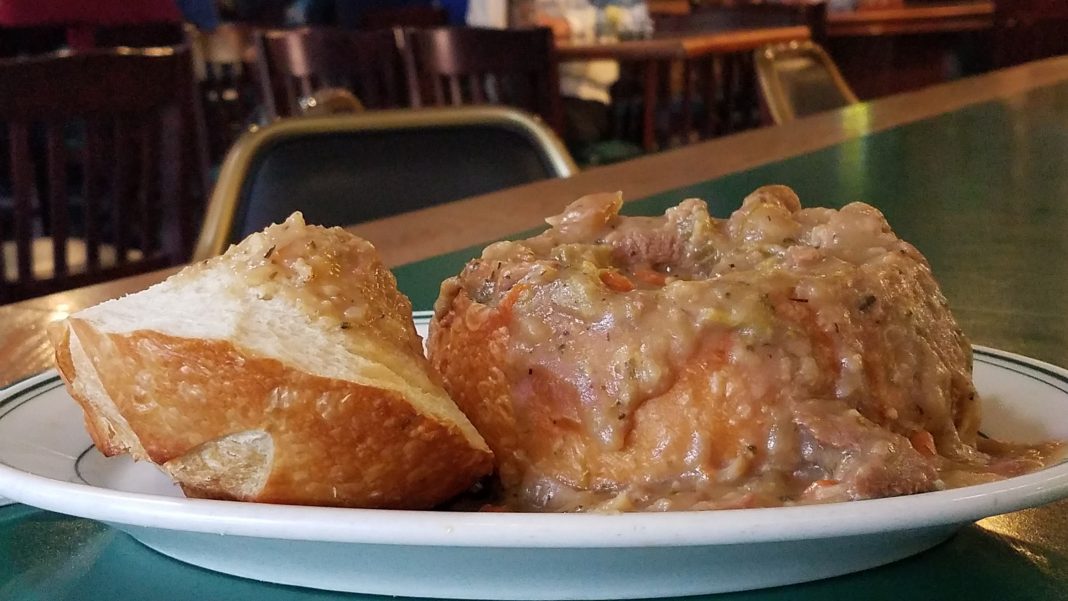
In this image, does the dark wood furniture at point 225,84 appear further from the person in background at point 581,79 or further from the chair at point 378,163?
the chair at point 378,163

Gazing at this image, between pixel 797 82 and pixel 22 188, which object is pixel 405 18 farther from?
pixel 22 188

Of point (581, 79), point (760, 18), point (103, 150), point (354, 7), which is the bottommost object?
point (581, 79)

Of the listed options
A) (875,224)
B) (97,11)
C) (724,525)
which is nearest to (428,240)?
(875,224)

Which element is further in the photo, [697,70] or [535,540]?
[697,70]

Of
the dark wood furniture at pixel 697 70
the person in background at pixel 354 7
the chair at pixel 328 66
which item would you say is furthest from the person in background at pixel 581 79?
the person in background at pixel 354 7

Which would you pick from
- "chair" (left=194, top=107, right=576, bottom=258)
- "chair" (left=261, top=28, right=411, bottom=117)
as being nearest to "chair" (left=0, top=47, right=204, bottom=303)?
"chair" (left=194, top=107, right=576, bottom=258)

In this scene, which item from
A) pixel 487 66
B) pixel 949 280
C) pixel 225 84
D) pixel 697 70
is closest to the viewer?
pixel 949 280

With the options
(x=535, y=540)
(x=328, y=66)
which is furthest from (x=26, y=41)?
(x=535, y=540)

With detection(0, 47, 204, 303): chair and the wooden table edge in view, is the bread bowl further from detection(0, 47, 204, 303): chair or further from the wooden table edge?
detection(0, 47, 204, 303): chair

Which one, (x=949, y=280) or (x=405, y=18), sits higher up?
(x=405, y=18)
